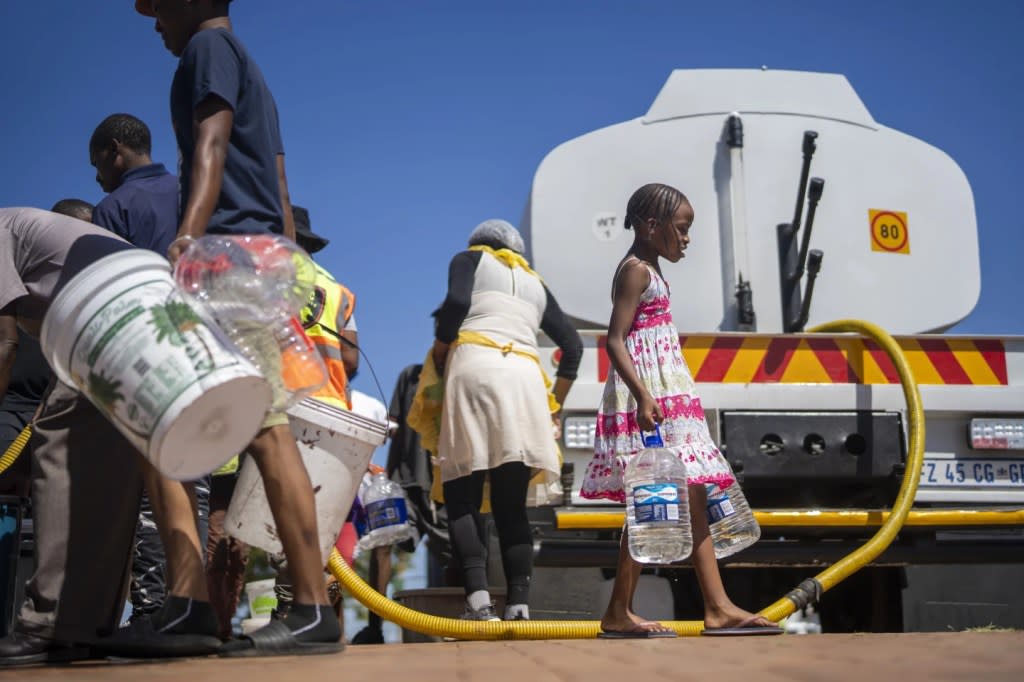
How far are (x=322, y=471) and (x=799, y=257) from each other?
3.63m

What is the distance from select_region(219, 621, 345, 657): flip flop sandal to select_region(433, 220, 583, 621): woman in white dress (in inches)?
77.5

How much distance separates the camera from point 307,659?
2.73 meters

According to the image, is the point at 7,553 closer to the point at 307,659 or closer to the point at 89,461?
the point at 89,461

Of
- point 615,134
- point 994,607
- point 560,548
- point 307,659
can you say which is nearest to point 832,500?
point 994,607

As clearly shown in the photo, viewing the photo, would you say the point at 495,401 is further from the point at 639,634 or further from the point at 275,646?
the point at 275,646

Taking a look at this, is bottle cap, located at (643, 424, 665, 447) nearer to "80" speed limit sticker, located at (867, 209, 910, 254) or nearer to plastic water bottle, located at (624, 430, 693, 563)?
plastic water bottle, located at (624, 430, 693, 563)

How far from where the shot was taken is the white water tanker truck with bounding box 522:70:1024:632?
5.31m

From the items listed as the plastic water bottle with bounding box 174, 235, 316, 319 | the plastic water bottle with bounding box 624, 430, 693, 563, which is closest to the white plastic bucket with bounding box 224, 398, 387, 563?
the plastic water bottle with bounding box 174, 235, 316, 319

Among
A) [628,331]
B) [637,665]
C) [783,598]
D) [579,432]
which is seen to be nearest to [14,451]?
[628,331]

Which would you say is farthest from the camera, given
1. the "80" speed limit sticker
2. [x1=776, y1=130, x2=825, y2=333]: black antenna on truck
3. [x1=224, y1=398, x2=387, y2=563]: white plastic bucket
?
the "80" speed limit sticker

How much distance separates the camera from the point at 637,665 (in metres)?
2.43

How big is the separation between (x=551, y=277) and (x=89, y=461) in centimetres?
369

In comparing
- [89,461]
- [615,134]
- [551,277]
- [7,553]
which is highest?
[615,134]

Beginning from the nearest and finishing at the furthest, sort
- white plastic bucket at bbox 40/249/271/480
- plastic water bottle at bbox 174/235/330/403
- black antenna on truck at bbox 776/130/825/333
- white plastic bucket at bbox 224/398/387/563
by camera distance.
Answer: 1. white plastic bucket at bbox 40/249/271/480
2. plastic water bottle at bbox 174/235/330/403
3. white plastic bucket at bbox 224/398/387/563
4. black antenna on truck at bbox 776/130/825/333
